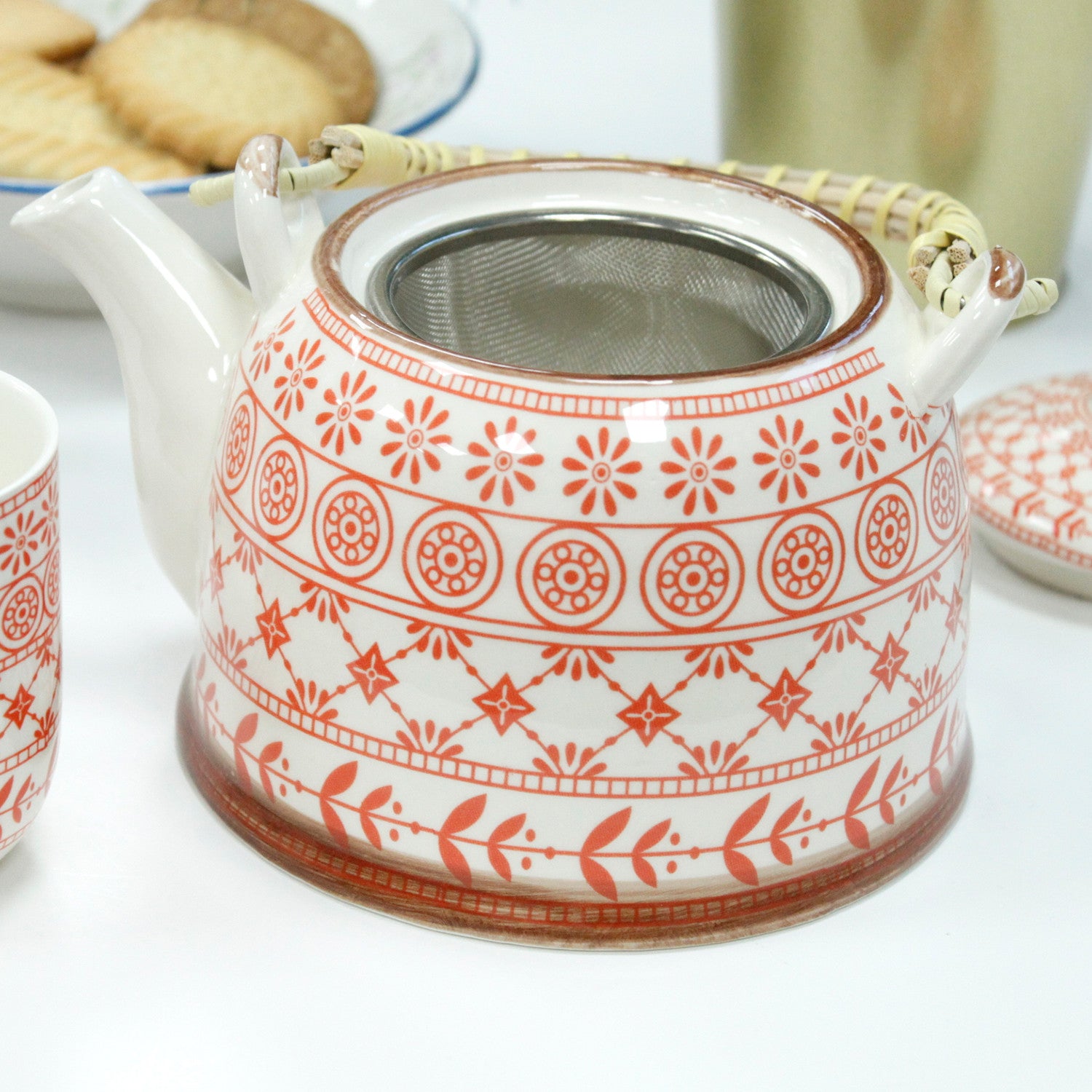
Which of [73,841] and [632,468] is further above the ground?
[632,468]

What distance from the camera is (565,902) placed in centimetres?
68

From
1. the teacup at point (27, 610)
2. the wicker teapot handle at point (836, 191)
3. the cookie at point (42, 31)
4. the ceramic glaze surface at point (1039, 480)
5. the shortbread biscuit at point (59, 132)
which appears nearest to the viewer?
the teacup at point (27, 610)

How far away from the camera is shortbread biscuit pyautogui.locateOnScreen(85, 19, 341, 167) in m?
1.22

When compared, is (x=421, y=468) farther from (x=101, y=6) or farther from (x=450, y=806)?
(x=101, y=6)

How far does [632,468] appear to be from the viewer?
2.02 feet

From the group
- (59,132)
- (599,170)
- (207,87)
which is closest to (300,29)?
(207,87)

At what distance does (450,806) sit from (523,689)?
7 centimetres

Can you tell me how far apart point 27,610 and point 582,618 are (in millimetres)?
221

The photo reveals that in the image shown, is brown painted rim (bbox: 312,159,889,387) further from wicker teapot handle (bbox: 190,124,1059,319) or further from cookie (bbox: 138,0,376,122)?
cookie (bbox: 138,0,376,122)

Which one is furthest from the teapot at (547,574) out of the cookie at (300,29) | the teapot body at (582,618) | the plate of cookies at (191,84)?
the cookie at (300,29)

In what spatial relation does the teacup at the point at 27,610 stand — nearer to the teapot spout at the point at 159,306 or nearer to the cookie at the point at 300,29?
the teapot spout at the point at 159,306

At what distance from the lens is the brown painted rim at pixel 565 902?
0.68 meters

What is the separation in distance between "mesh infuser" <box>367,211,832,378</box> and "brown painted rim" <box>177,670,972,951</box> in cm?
24

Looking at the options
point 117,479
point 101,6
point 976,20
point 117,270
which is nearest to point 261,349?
point 117,270
